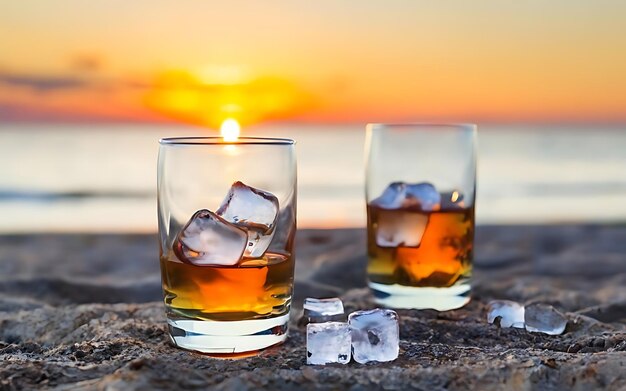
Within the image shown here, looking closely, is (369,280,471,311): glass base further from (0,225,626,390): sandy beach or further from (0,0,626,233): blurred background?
(0,0,626,233): blurred background

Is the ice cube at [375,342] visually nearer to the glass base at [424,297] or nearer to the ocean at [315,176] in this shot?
the glass base at [424,297]

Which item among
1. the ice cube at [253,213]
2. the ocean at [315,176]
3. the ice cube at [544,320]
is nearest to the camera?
the ice cube at [253,213]

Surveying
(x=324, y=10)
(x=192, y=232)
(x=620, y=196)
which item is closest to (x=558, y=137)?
(x=620, y=196)

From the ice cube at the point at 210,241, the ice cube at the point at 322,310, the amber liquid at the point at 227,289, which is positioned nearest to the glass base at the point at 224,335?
the amber liquid at the point at 227,289

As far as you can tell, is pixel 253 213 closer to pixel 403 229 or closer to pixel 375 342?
pixel 375 342

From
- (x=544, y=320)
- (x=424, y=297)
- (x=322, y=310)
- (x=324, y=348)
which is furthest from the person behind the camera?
(x=424, y=297)

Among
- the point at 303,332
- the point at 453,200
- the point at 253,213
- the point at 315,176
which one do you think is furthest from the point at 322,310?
the point at 315,176

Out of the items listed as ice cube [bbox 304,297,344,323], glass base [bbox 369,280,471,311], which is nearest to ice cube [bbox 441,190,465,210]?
glass base [bbox 369,280,471,311]
